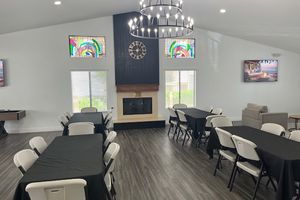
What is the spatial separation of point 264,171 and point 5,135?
744 cm

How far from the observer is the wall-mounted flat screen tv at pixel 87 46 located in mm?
8109

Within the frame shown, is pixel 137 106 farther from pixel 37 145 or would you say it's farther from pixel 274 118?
pixel 37 145

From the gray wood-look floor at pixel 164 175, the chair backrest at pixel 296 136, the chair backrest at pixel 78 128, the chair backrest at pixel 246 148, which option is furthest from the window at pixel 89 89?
the chair backrest at pixel 296 136

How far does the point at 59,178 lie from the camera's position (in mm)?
2324

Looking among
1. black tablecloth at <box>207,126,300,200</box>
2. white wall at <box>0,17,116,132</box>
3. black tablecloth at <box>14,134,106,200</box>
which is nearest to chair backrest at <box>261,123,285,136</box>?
black tablecloth at <box>207,126,300,200</box>

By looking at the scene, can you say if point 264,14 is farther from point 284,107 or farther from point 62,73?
point 62,73

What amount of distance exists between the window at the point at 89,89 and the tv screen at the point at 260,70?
5.67m

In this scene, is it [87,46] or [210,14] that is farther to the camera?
[87,46]

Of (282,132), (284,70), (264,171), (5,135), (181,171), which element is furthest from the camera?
(284,70)

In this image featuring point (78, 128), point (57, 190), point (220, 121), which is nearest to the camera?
point (57, 190)

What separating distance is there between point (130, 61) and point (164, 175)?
5.07 metres

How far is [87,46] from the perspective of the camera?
8.23 m

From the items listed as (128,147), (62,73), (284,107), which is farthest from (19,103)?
(284,107)

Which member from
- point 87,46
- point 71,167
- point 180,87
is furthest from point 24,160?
point 180,87
